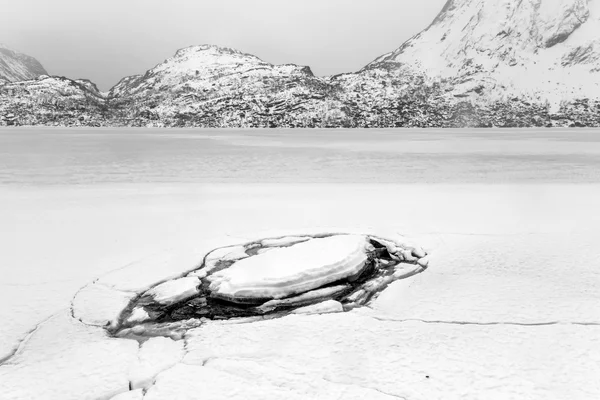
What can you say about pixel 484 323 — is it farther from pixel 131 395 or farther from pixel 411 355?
pixel 131 395

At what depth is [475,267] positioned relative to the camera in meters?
7.24

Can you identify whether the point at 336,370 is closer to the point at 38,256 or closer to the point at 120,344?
the point at 120,344

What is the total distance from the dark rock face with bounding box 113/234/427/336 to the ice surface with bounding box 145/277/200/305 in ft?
0.05

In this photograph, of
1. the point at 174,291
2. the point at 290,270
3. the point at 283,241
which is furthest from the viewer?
the point at 283,241

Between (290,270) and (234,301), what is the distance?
1.02 metres

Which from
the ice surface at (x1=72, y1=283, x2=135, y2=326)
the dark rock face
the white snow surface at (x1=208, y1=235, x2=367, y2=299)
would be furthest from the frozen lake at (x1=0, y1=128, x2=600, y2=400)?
the white snow surface at (x1=208, y1=235, x2=367, y2=299)

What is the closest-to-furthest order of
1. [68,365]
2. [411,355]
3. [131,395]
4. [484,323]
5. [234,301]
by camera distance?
[131,395], [68,365], [411,355], [484,323], [234,301]

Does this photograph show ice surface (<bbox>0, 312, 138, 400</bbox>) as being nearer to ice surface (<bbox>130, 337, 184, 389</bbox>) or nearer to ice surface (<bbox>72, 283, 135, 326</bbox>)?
ice surface (<bbox>130, 337, 184, 389</bbox>)

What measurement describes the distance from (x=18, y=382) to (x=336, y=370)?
295 cm

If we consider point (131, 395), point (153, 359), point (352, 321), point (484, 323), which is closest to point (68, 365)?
point (153, 359)

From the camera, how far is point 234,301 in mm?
6039

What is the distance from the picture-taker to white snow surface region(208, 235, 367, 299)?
20.4 feet

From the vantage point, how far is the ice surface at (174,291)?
19.9 ft

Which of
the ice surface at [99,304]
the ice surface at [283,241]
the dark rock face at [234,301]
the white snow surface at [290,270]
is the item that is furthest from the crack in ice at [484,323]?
the ice surface at [283,241]
